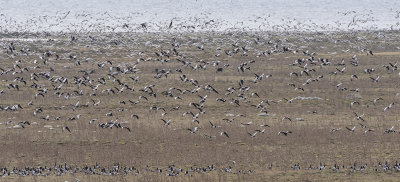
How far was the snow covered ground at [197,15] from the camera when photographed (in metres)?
117

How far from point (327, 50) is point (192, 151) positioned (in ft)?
154

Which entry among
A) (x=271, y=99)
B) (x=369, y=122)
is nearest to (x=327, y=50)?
(x=271, y=99)

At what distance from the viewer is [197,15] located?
415 ft

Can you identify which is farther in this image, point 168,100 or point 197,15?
point 197,15

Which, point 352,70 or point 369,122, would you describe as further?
point 352,70

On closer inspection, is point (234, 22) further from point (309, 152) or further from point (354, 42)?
point (309, 152)

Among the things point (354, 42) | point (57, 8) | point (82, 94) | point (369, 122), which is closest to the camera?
point (369, 122)

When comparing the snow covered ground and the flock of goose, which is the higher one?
the flock of goose

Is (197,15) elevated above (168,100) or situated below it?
below

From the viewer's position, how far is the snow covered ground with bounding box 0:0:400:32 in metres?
117

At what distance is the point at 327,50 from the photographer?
7488cm

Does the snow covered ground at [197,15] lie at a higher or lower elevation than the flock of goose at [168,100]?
lower

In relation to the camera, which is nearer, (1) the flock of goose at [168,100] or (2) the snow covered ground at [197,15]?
(1) the flock of goose at [168,100]

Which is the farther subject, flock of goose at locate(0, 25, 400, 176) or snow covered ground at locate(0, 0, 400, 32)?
snow covered ground at locate(0, 0, 400, 32)
